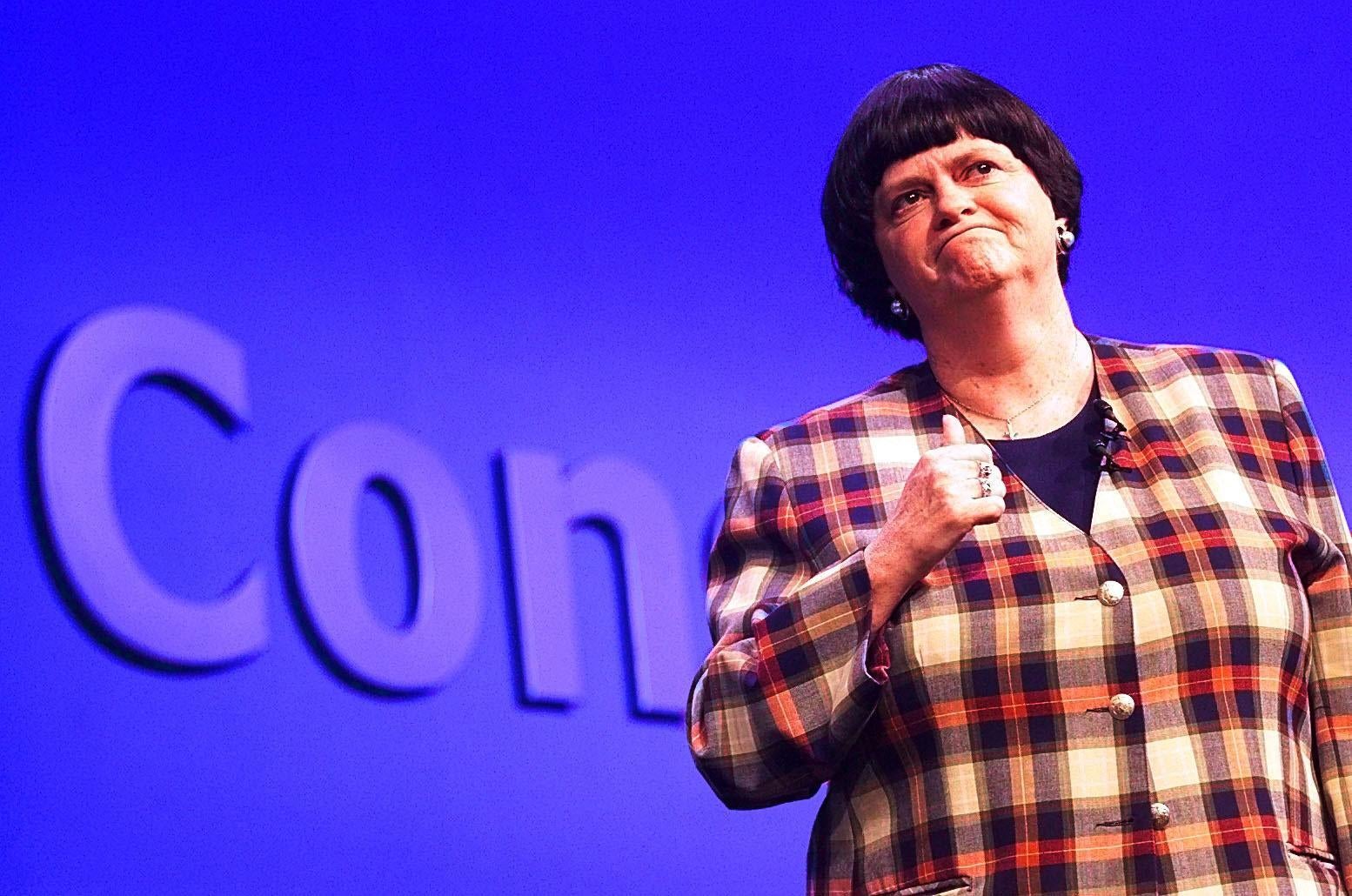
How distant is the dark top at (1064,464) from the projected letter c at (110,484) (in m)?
1.25

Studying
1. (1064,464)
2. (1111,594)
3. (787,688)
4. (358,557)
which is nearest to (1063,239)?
(1064,464)

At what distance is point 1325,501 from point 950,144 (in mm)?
468

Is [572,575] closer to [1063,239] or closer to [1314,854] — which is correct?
[1063,239]

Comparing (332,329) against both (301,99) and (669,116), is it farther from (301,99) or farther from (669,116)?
(669,116)

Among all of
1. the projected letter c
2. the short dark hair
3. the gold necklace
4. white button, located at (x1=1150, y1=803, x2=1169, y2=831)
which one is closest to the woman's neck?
the gold necklace

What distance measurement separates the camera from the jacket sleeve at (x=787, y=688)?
4.32ft

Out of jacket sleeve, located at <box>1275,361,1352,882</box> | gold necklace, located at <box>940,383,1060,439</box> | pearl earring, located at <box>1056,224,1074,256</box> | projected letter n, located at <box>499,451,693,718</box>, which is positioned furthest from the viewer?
projected letter n, located at <box>499,451,693,718</box>

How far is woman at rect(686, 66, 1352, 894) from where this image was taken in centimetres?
131

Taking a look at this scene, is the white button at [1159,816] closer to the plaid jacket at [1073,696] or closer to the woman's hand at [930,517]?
the plaid jacket at [1073,696]

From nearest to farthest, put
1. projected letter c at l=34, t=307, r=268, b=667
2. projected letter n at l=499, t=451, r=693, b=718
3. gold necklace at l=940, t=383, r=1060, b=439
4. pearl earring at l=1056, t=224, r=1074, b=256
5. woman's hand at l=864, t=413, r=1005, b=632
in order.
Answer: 1. woman's hand at l=864, t=413, r=1005, b=632
2. gold necklace at l=940, t=383, r=1060, b=439
3. pearl earring at l=1056, t=224, r=1074, b=256
4. projected letter c at l=34, t=307, r=268, b=667
5. projected letter n at l=499, t=451, r=693, b=718

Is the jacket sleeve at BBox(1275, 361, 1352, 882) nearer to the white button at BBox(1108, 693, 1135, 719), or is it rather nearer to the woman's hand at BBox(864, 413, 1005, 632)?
the white button at BBox(1108, 693, 1135, 719)

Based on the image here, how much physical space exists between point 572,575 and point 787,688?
149cm

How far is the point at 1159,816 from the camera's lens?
130 cm

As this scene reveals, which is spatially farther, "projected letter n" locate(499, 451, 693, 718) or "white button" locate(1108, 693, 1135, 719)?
"projected letter n" locate(499, 451, 693, 718)
